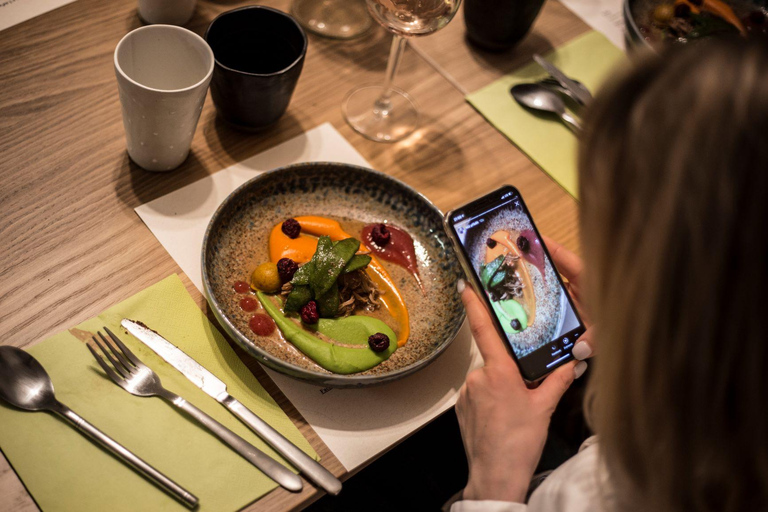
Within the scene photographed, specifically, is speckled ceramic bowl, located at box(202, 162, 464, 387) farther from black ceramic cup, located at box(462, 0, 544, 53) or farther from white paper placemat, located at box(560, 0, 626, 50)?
white paper placemat, located at box(560, 0, 626, 50)

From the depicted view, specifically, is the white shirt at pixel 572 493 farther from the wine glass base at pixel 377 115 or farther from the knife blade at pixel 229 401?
the wine glass base at pixel 377 115

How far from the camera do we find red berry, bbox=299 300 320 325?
83cm

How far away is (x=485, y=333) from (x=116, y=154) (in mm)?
623

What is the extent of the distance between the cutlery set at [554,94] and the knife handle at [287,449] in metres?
0.78

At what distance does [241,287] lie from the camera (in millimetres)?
860

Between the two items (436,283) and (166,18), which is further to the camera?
(166,18)

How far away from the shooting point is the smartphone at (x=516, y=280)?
0.81m

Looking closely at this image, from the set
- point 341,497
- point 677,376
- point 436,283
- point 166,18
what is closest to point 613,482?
point 677,376

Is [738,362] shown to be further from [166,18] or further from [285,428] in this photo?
[166,18]

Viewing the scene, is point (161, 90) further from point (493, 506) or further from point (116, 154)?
point (493, 506)

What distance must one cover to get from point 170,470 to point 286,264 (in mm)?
289

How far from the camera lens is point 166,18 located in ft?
3.68

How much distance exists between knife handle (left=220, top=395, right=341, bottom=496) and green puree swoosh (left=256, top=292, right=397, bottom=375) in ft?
0.34

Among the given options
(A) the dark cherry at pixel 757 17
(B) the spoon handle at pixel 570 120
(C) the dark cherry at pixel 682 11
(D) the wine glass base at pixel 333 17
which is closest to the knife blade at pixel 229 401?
(D) the wine glass base at pixel 333 17
